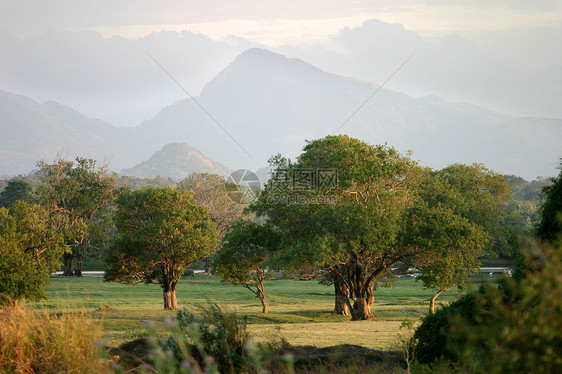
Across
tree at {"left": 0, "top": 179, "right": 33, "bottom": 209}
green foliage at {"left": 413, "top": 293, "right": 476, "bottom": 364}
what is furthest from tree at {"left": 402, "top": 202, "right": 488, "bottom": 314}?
tree at {"left": 0, "top": 179, "right": 33, "bottom": 209}

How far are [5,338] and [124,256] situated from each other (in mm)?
24787

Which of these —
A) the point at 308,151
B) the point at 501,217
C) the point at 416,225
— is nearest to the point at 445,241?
the point at 416,225

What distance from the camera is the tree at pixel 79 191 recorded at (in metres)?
59.7

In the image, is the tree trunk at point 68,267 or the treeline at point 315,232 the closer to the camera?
the treeline at point 315,232

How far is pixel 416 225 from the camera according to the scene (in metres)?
28.1

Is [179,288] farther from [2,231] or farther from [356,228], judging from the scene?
[356,228]

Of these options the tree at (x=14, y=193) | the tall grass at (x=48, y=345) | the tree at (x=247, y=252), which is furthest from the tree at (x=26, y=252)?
the tree at (x=14, y=193)

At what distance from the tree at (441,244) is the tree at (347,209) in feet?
2.80

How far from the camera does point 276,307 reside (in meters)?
38.1

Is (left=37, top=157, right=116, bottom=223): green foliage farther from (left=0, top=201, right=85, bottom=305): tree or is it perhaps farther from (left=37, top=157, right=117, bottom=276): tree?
(left=0, top=201, right=85, bottom=305): tree

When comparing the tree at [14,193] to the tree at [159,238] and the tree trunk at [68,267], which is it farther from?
the tree at [159,238]

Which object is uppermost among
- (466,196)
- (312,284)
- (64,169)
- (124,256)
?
(64,169)

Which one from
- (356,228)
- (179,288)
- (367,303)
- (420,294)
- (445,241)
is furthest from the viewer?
(179,288)

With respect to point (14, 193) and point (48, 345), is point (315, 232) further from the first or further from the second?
point (14, 193)
